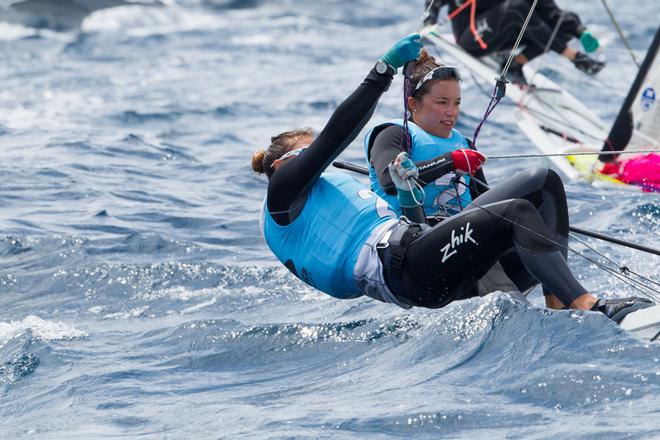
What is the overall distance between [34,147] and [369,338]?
5102mm

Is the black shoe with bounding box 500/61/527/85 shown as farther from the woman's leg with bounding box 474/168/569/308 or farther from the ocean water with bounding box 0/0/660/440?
the woman's leg with bounding box 474/168/569/308

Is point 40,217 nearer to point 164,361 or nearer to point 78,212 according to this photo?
point 78,212

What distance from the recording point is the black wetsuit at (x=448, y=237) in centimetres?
356

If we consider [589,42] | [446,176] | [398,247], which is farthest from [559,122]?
[398,247]

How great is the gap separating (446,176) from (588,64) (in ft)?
17.2

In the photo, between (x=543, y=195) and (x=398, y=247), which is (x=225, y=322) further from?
(x=543, y=195)

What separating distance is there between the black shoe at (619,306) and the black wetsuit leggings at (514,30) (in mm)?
5413

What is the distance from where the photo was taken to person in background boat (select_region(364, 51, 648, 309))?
3.79 meters

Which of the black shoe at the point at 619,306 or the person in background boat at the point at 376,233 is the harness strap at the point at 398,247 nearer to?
the person in background boat at the point at 376,233

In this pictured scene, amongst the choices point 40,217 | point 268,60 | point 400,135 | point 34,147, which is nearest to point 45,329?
point 400,135

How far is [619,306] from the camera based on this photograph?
12.0ft

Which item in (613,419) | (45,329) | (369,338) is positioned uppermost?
(613,419)

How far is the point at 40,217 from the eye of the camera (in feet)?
21.5

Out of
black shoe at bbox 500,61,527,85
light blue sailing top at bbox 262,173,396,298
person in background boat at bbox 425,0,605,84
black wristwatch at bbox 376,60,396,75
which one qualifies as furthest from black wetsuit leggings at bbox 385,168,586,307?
black shoe at bbox 500,61,527,85
